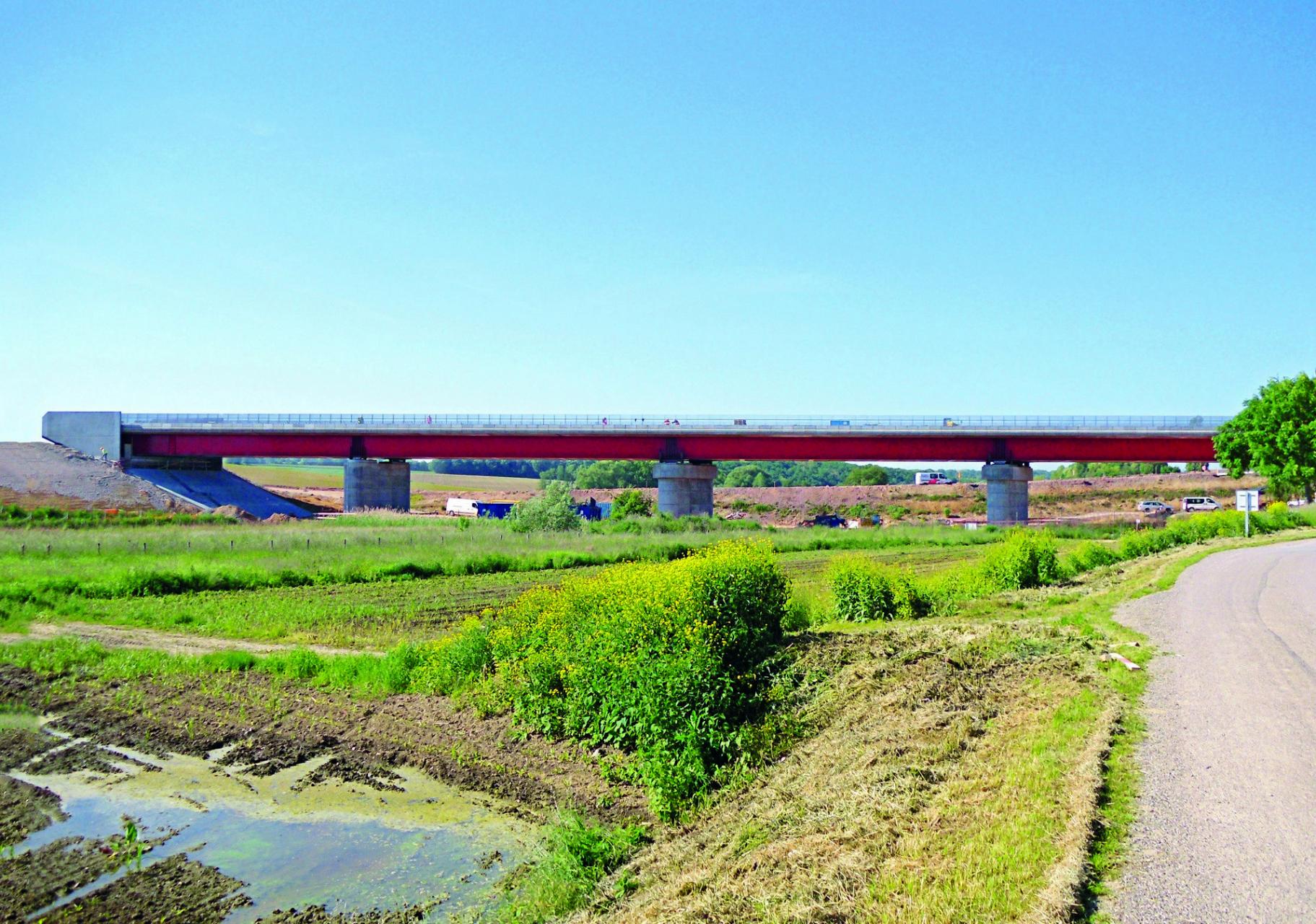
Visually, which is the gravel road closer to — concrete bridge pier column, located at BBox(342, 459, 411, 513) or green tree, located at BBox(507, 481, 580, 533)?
green tree, located at BBox(507, 481, 580, 533)

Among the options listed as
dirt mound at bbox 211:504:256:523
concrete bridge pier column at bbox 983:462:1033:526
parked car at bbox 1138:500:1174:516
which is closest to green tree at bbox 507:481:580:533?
dirt mound at bbox 211:504:256:523

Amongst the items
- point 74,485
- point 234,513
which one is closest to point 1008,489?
point 234,513

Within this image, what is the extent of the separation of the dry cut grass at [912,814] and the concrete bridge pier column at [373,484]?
66.4 m

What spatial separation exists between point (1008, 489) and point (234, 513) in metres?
58.2

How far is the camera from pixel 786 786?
11.1 meters

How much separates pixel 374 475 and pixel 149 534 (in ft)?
84.6

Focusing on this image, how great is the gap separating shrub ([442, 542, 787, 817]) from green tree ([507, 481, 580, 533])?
132ft

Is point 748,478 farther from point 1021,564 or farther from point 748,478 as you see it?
point 1021,564

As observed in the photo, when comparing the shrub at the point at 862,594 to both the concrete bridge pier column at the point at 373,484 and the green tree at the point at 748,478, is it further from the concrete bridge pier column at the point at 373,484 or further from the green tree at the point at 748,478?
the green tree at the point at 748,478

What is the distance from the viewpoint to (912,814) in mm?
8930

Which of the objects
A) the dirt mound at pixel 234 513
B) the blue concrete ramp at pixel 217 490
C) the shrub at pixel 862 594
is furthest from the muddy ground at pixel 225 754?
the blue concrete ramp at pixel 217 490

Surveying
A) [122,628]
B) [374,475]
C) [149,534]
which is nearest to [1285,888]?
[122,628]

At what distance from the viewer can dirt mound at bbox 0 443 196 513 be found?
6969 centimetres

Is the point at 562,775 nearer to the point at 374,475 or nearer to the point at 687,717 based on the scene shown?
the point at 687,717
